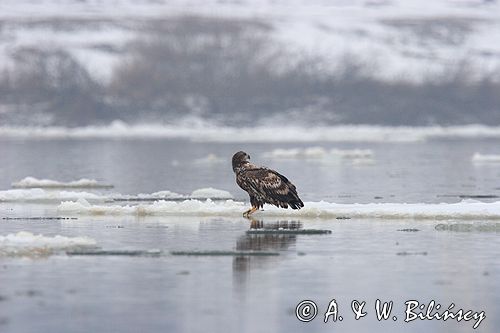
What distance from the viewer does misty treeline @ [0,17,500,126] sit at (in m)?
164

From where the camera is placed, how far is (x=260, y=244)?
1664 cm

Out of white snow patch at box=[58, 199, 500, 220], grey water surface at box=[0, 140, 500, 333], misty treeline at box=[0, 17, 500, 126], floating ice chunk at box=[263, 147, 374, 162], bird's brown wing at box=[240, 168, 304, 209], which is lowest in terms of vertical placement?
grey water surface at box=[0, 140, 500, 333]

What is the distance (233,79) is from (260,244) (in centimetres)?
17092

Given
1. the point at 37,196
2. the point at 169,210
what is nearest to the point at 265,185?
the point at 169,210

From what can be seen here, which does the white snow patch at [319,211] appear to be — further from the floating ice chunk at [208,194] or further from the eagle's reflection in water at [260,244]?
the floating ice chunk at [208,194]

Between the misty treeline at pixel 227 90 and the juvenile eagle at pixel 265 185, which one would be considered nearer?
the juvenile eagle at pixel 265 185

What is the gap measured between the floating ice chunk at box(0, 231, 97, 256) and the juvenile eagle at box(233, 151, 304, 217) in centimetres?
427

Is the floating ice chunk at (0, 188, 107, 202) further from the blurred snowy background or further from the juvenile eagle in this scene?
the blurred snowy background

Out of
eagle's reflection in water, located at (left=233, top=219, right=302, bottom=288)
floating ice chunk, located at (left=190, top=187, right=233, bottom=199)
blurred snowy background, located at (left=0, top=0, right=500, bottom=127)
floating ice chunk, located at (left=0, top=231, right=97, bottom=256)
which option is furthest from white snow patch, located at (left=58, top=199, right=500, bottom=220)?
blurred snowy background, located at (left=0, top=0, right=500, bottom=127)

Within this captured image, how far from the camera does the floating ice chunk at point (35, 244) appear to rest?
15242 mm

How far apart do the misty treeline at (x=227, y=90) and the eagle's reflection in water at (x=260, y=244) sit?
138 metres

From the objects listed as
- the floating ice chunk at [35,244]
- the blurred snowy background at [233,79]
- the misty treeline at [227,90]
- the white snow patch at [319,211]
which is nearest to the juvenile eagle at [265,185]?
the white snow patch at [319,211]

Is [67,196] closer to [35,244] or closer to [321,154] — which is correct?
[35,244]

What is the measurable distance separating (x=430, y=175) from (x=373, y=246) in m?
21.8
